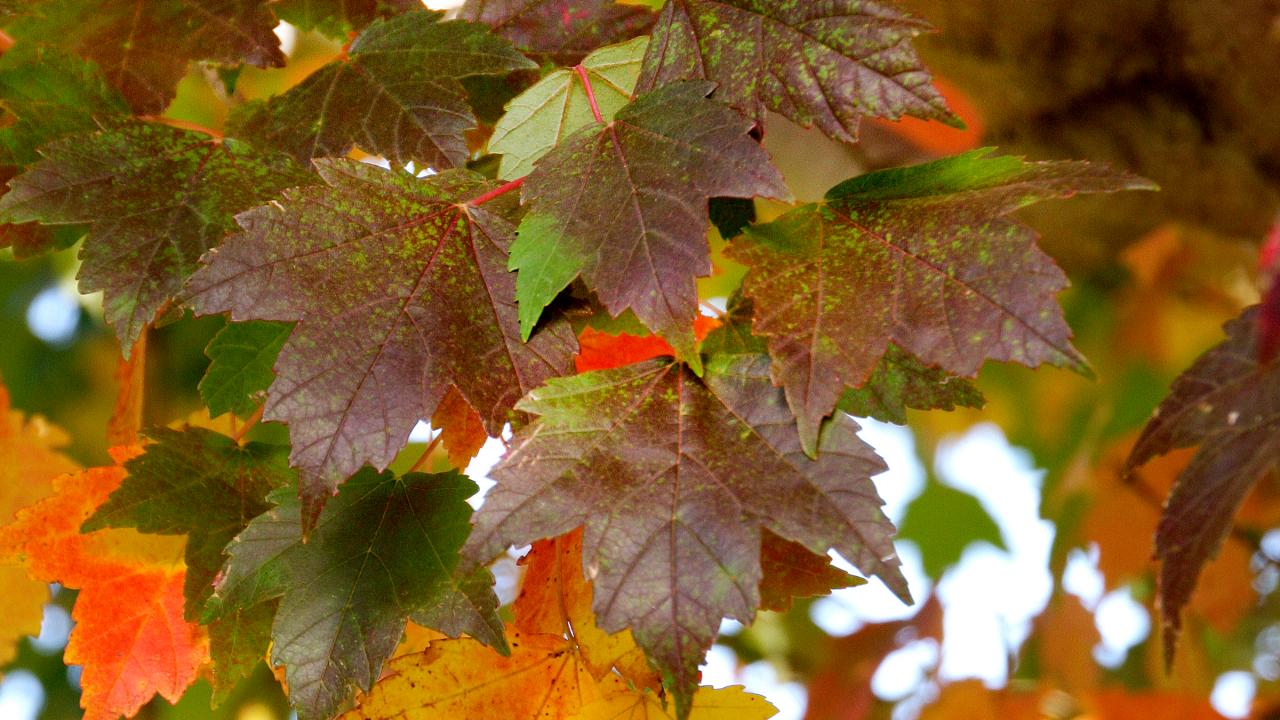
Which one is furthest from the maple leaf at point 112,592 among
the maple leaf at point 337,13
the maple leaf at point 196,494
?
the maple leaf at point 337,13

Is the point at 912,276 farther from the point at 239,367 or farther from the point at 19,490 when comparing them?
the point at 19,490

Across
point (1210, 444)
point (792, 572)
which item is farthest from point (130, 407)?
point (1210, 444)

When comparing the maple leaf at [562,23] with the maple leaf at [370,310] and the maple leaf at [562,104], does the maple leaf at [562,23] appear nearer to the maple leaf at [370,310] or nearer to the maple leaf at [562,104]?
the maple leaf at [562,104]

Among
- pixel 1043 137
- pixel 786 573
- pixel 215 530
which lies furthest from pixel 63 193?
pixel 1043 137

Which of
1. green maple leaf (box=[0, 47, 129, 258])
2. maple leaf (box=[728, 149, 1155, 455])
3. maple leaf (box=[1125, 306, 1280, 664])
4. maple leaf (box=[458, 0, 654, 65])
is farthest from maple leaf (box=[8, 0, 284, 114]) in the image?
maple leaf (box=[1125, 306, 1280, 664])

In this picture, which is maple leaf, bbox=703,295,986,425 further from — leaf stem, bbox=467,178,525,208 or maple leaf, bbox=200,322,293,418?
maple leaf, bbox=200,322,293,418

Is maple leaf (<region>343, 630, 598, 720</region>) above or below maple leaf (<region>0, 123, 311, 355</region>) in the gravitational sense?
below
